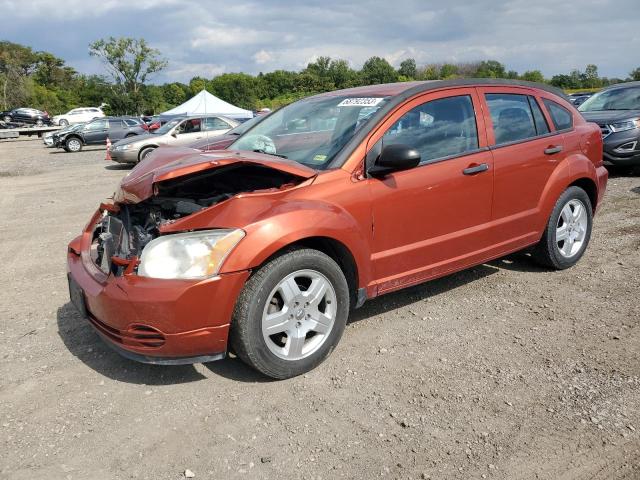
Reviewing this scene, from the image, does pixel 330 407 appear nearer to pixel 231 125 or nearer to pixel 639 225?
pixel 639 225

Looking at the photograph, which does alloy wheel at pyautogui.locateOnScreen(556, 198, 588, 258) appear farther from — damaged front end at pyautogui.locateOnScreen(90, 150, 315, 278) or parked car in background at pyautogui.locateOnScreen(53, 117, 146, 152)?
parked car in background at pyautogui.locateOnScreen(53, 117, 146, 152)

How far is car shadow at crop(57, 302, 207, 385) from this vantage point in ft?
10.7

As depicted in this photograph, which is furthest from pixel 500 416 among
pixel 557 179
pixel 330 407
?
pixel 557 179

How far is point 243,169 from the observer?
11.6 feet

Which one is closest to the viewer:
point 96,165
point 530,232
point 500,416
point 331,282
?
point 500,416

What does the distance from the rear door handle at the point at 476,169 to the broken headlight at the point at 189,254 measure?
187cm

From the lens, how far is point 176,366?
340 cm

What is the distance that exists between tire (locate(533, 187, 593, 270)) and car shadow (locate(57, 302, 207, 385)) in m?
3.22

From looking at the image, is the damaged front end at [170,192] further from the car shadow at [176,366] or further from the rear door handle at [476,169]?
the rear door handle at [476,169]

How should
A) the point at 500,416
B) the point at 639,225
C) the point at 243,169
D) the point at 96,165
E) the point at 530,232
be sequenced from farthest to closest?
the point at 96,165, the point at 639,225, the point at 530,232, the point at 243,169, the point at 500,416

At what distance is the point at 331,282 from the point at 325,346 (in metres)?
0.41

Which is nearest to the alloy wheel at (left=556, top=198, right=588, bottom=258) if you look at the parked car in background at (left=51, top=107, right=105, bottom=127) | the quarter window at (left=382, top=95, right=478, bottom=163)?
the quarter window at (left=382, top=95, right=478, bottom=163)

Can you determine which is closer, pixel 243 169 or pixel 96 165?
pixel 243 169

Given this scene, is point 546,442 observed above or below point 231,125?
below
